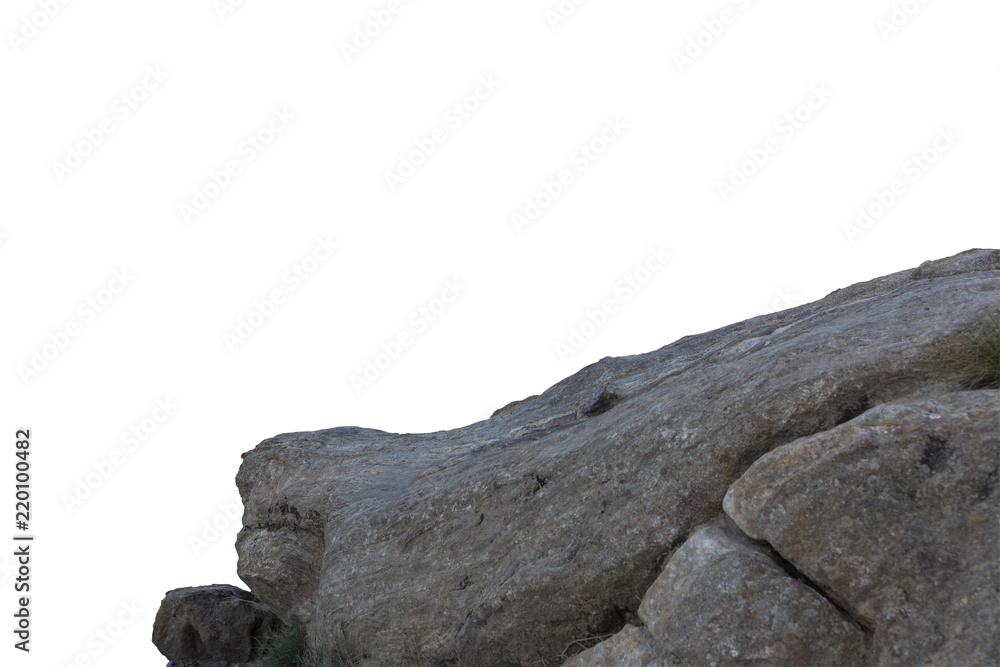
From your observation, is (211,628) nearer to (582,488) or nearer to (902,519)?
(582,488)

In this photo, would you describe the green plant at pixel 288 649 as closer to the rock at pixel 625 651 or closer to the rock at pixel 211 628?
the rock at pixel 211 628

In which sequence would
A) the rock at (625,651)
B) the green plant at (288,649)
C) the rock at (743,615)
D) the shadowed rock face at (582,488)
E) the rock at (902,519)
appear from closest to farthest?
the rock at (902,519)
the rock at (743,615)
the rock at (625,651)
the shadowed rock face at (582,488)
the green plant at (288,649)

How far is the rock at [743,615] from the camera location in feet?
19.5

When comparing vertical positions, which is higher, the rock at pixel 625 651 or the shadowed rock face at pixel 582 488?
the shadowed rock face at pixel 582 488

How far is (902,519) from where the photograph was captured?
6.11 m

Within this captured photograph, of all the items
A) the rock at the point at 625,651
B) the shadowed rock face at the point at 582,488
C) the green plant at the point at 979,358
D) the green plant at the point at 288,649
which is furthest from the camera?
the green plant at the point at 288,649

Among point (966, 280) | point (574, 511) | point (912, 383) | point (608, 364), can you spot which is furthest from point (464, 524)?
point (966, 280)

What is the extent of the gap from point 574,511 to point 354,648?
12.8ft

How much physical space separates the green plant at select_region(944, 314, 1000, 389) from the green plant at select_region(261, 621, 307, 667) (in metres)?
10.1

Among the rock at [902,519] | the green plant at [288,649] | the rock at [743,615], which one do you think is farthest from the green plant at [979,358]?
the green plant at [288,649]

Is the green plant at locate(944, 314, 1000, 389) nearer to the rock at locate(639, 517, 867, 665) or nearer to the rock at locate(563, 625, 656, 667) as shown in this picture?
the rock at locate(639, 517, 867, 665)

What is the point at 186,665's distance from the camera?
1305 centimetres

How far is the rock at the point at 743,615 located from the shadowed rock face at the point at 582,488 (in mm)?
698

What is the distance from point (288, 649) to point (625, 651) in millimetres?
7132
